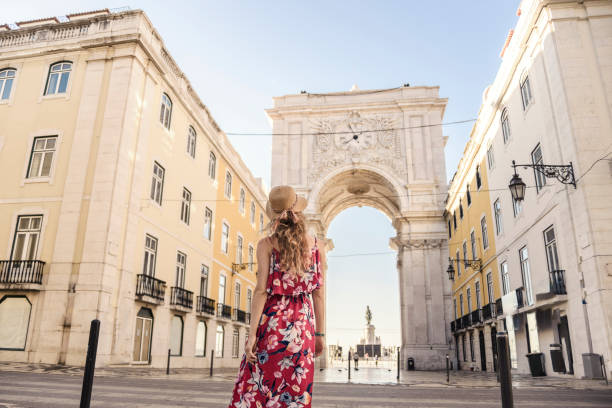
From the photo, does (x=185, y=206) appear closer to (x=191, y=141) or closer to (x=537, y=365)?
(x=191, y=141)

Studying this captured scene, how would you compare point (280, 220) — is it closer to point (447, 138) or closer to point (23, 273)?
point (23, 273)

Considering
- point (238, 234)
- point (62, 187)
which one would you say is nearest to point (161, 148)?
point (62, 187)

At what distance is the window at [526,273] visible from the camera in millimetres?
16141

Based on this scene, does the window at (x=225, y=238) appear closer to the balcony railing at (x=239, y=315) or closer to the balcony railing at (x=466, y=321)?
the balcony railing at (x=239, y=315)

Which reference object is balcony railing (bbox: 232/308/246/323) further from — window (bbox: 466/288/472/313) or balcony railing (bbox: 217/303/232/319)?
window (bbox: 466/288/472/313)

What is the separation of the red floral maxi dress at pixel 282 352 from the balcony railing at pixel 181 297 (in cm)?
1638

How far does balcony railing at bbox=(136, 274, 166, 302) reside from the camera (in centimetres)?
1580

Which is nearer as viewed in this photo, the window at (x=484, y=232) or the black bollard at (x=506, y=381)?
the black bollard at (x=506, y=381)

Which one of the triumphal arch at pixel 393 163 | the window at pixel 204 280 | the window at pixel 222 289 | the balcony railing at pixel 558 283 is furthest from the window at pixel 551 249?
the window at pixel 222 289

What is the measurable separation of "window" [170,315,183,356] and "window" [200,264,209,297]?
2.82 m

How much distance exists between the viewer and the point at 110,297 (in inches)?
561

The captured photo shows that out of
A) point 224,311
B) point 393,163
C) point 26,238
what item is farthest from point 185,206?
point 393,163

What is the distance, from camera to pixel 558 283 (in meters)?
13.0

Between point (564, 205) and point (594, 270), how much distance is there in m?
2.09
